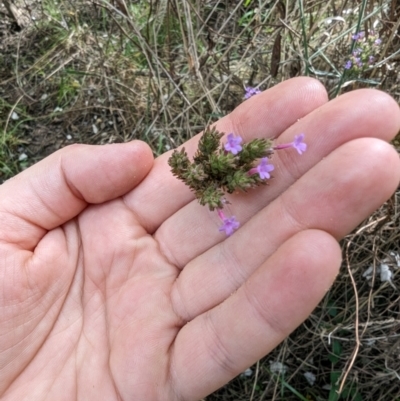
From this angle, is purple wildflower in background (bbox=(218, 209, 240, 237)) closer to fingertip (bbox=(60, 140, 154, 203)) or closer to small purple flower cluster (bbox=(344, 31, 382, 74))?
fingertip (bbox=(60, 140, 154, 203))

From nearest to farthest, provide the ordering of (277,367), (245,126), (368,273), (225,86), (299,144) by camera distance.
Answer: (299,144)
(245,126)
(368,273)
(277,367)
(225,86)

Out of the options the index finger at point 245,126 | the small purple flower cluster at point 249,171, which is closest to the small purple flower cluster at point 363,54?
the index finger at point 245,126

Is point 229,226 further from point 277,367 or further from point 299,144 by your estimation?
point 277,367

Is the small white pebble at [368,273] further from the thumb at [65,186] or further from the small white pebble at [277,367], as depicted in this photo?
the thumb at [65,186]

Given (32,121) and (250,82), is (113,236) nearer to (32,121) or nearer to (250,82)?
(250,82)

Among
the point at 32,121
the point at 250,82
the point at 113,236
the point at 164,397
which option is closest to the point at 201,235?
the point at 113,236

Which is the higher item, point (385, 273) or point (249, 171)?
point (249, 171)

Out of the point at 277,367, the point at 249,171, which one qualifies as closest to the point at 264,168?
the point at 249,171
